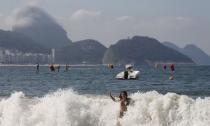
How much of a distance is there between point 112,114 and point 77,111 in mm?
1505

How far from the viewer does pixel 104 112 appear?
2220 centimetres

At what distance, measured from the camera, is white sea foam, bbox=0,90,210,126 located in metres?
21.0

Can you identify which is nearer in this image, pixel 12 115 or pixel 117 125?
pixel 117 125

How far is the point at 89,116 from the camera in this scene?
2188 cm

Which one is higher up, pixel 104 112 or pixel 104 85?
pixel 104 112

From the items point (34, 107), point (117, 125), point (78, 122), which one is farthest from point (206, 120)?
point (34, 107)

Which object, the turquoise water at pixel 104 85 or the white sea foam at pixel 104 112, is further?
the turquoise water at pixel 104 85

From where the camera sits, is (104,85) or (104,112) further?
(104,85)

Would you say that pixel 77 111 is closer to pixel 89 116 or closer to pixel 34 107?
pixel 89 116

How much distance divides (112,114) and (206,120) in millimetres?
4053

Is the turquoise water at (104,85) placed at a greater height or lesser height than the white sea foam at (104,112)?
lesser

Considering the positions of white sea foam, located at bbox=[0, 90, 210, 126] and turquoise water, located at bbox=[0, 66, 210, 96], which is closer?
white sea foam, located at bbox=[0, 90, 210, 126]

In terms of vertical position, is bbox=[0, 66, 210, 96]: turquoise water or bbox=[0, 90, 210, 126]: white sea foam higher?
bbox=[0, 90, 210, 126]: white sea foam

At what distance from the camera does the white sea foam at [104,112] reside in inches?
825
